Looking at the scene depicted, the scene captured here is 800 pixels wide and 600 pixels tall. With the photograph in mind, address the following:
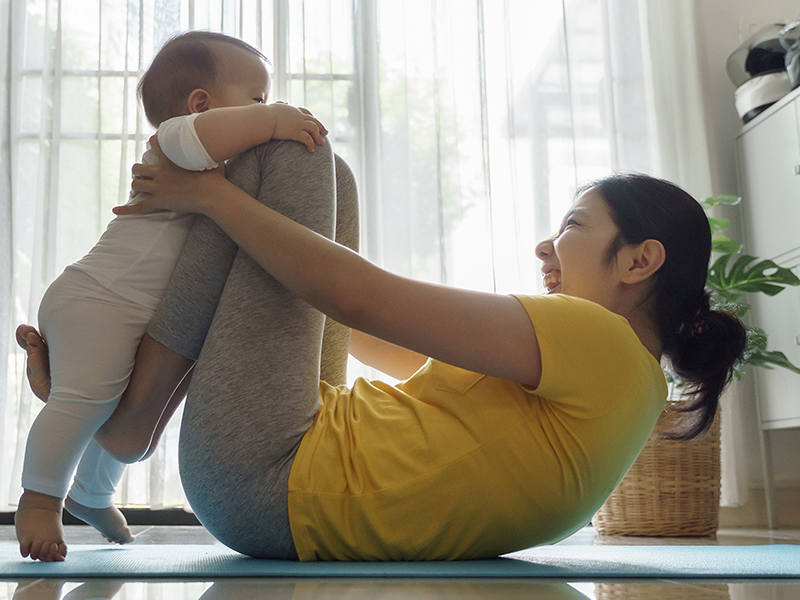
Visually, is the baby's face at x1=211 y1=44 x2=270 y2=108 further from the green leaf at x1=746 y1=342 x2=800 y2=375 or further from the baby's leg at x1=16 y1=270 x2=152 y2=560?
the green leaf at x1=746 y1=342 x2=800 y2=375

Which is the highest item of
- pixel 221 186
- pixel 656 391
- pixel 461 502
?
pixel 221 186

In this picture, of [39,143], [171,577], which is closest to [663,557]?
[171,577]

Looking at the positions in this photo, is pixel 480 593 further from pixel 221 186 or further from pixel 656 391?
pixel 221 186

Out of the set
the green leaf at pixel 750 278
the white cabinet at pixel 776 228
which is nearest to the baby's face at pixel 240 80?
the green leaf at pixel 750 278

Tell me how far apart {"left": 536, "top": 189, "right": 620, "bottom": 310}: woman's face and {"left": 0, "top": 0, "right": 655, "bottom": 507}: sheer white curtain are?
155 centimetres

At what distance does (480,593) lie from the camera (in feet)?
2.18

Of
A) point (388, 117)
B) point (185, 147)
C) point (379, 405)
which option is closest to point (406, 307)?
point (379, 405)

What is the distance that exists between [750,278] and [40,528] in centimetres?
200

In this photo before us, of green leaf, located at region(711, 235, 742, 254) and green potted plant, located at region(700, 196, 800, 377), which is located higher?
green leaf, located at region(711, 235, 742, 254)

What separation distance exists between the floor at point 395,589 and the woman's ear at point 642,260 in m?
0.39

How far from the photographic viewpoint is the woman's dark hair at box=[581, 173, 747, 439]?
100 cm

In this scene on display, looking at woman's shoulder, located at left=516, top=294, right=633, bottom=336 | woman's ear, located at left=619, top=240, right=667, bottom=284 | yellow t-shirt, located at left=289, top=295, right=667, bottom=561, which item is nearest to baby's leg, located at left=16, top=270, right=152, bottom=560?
yellow t-shirt, located at left=289, top=295, right=667, bottom=561

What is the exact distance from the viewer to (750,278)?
2.14 m

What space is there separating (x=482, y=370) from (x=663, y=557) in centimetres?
53
